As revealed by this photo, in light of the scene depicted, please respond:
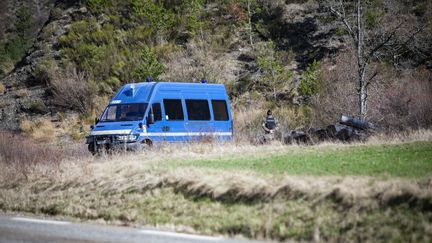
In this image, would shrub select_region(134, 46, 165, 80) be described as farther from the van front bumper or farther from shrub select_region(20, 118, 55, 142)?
the van front bumper

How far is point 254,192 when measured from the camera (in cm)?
921

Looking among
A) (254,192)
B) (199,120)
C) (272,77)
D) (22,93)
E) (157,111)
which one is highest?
(22,93)

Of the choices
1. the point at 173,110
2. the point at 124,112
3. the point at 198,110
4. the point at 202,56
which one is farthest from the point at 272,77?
the point at 124,112

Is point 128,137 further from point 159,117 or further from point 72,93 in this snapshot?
point 72,93

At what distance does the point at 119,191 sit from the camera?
11.2 meters

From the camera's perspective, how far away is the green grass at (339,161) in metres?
9.85

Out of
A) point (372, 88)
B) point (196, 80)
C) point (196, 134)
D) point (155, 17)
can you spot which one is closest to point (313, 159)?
point (196, 134)

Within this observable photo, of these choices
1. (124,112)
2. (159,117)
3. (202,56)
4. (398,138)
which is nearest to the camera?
(398,138)

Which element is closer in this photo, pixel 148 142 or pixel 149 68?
pixel 148 142

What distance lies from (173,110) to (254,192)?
9.48 m

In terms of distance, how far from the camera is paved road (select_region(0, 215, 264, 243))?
26.2 feet

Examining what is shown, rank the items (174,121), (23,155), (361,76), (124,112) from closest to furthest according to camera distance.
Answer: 1. (23,155)
2. (124,112)
3. (174,121)
4. (361,76)

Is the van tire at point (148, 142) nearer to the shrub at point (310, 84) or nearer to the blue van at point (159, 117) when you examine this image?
the blue van at point (159, 117)

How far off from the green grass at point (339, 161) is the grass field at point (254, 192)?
0.8 inches
